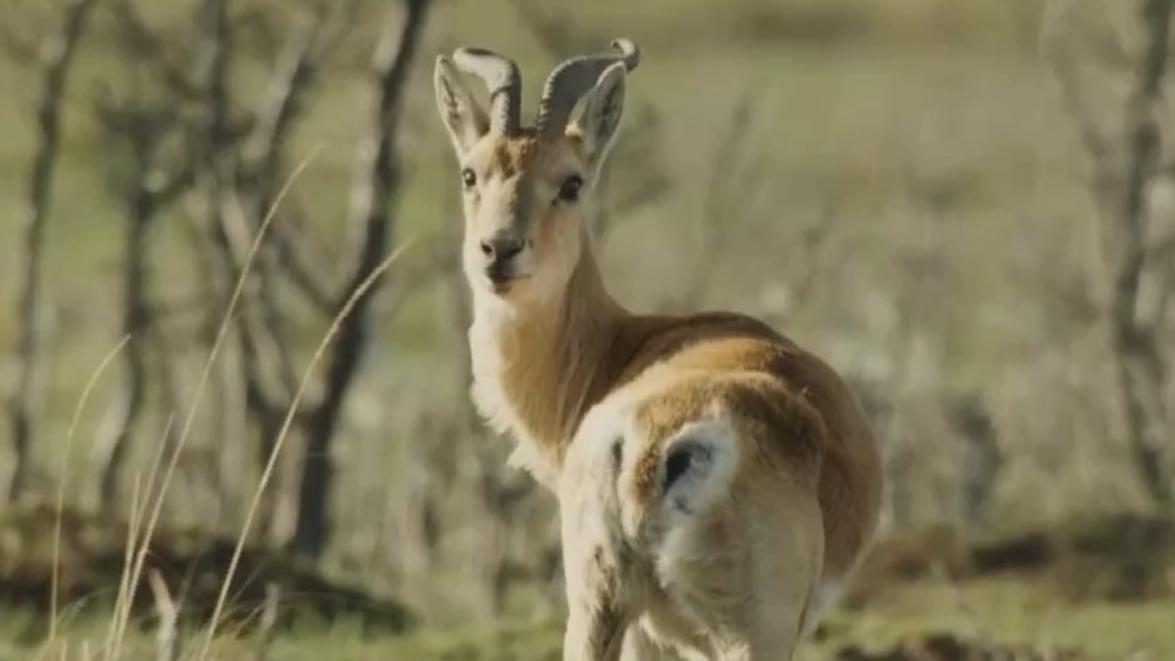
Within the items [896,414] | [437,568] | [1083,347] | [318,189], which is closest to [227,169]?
[437,568]

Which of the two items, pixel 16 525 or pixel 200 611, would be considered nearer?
pixel 200 611

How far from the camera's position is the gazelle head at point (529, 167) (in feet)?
25.7

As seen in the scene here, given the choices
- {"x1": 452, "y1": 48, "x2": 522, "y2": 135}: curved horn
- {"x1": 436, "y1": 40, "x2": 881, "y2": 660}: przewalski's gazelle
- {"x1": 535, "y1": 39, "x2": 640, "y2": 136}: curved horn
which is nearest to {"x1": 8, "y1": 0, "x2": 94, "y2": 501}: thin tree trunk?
{"x1": 452, "y1": 48, "x2": 522, "y2": 135}: curved horn

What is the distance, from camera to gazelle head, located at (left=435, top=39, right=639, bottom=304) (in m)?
7.82

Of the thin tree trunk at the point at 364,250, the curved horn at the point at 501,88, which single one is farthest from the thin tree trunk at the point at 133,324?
the curved horn at the point at 501,88

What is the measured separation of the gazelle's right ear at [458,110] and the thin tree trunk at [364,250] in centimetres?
331

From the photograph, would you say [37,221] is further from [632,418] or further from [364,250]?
[632,418]

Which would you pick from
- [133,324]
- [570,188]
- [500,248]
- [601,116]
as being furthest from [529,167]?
[133,324]

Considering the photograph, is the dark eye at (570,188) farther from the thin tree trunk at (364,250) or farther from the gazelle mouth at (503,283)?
the thin tree trunk at (364,250)

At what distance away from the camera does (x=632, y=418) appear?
258 inches

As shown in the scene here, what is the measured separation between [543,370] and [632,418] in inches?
64.6

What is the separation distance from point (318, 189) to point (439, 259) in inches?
555

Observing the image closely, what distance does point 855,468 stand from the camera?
286 inches

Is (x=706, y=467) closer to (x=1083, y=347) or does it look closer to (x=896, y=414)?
(x=896, y=414)
